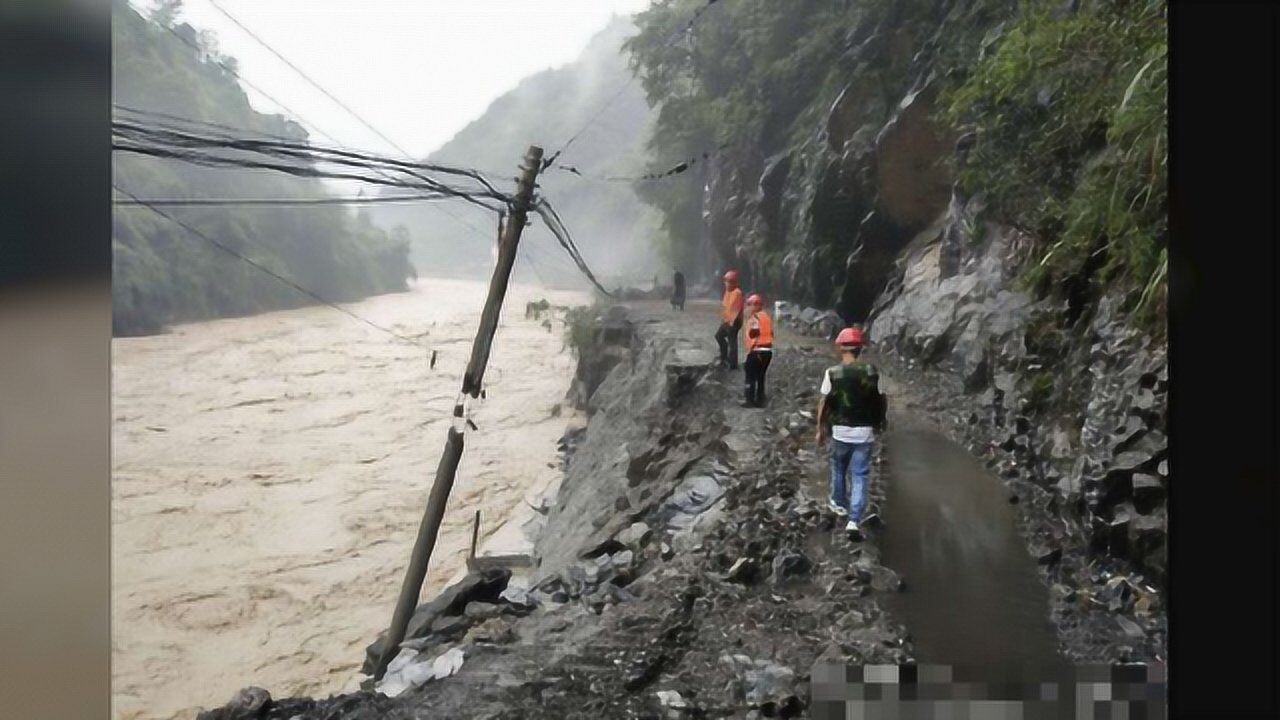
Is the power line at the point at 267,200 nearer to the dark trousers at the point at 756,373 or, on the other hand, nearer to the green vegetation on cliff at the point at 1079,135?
the dark trousers at the point at 756,373

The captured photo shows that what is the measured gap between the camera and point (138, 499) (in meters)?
1.84

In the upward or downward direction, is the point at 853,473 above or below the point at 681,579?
above

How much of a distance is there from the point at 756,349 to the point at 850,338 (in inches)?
8.7

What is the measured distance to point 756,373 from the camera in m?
1.89

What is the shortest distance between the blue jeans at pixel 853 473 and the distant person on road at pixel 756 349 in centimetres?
21

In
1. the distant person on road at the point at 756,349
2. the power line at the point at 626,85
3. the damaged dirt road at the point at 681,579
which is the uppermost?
the power line at the point at 626,85

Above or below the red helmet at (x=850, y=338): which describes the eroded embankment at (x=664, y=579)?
below

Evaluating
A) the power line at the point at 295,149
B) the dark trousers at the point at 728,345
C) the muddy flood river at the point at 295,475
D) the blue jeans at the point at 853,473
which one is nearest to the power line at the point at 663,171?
the power line at the point at 295,149

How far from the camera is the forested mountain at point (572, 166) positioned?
191 centimetres

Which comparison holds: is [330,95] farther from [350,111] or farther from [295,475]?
[295,475]

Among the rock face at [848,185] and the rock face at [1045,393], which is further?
the rock face at [848,185]

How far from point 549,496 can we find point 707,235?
731mm

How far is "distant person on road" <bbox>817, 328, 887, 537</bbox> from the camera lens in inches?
71.7

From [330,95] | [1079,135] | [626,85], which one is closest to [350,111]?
[330,95]
